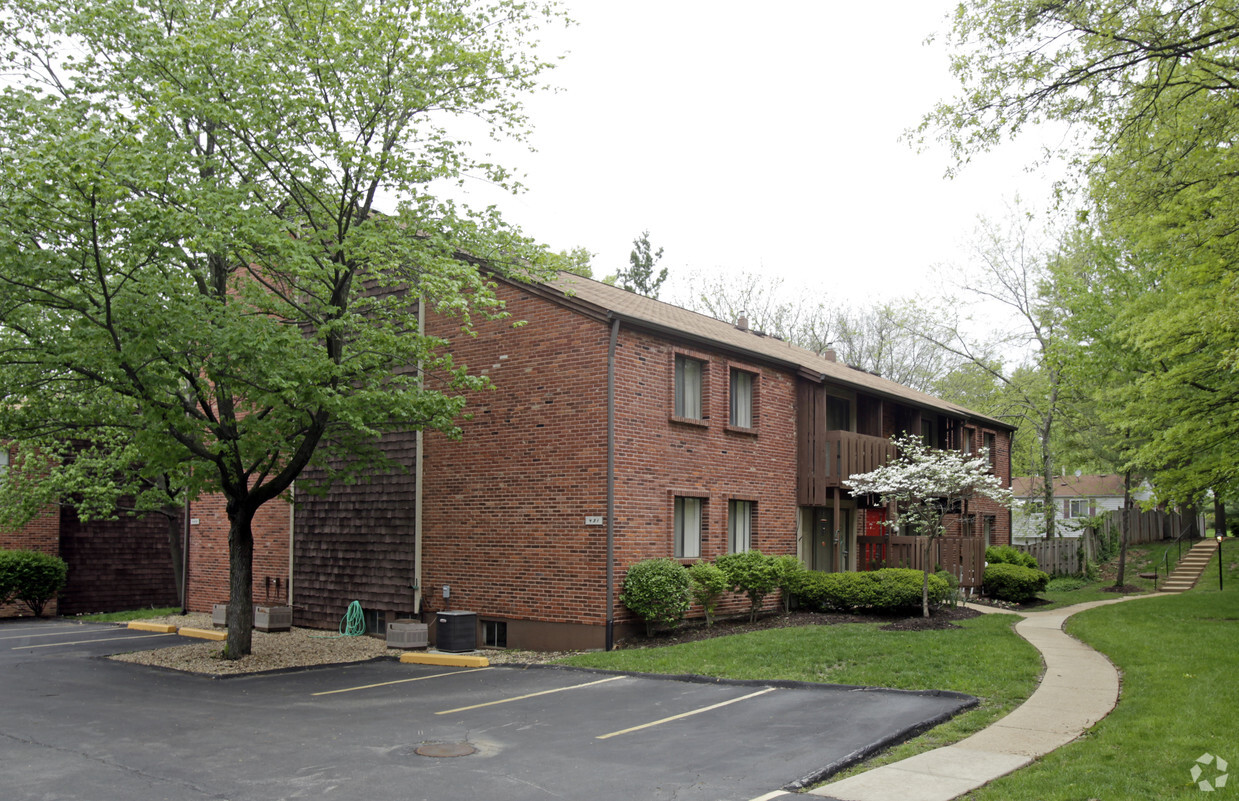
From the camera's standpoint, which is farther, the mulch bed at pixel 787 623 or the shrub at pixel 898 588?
the shrub at pixel 898 588

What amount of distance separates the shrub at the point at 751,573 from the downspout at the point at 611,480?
3.12 metres

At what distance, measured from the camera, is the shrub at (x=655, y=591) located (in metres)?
15.8

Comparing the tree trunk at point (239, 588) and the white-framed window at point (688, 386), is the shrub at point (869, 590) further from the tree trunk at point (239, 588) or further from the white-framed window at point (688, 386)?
the tree trunk at point (239, 588)

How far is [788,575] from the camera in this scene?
19547 mm

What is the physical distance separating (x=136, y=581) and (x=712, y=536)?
18729 millimetres

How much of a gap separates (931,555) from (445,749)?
17009 mm

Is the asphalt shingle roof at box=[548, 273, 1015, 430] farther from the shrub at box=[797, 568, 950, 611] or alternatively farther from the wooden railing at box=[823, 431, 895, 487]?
the shrub at box=[797, 568, 950, 611]

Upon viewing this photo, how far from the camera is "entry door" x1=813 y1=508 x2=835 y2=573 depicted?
2255cm

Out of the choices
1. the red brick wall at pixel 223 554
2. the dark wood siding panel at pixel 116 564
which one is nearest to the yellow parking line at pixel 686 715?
the red brick wall at pixel 223 554

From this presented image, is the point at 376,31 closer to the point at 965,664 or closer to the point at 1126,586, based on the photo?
the point at 965,664

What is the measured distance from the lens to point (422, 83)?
14312 mm

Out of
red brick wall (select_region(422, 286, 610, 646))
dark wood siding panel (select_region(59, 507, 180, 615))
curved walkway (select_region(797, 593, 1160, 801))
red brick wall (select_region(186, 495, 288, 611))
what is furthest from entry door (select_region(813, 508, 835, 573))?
dark wood siding panel (select_region(59, 507, 180, 615))

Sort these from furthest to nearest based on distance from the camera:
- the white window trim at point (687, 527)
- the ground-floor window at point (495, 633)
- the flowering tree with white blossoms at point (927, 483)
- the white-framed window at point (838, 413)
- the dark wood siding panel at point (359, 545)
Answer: the white-framed window at point (838, 413) → the dark wood siding panel at point (359, 545) → the white window trim at point (687, 527) → the flowering tree with white blossoms at point (927, 483) → the ground-floor window at point (495, 633)

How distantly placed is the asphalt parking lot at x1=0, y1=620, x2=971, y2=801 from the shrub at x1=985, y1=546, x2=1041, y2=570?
18.7 metres
